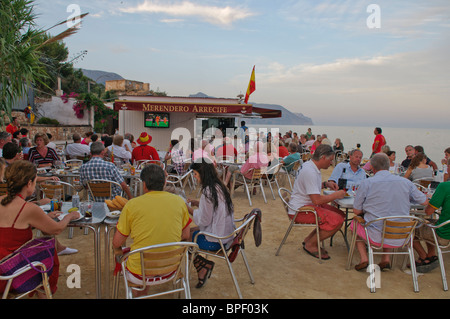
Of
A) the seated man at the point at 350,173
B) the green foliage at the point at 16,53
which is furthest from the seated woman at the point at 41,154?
the seated man at the point at 350,173

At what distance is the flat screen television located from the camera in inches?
541

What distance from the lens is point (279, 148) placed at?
8.80m

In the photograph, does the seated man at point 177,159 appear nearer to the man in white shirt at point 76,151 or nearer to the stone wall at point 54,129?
the man in white shirt at point 76,151

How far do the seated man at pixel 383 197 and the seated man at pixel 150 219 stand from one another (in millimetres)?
2135

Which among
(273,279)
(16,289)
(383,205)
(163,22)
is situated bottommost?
(273,279)

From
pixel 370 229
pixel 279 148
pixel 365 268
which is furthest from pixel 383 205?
pixel 279 148

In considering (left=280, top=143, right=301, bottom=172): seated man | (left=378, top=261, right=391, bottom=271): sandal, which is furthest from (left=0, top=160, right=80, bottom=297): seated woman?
(left=280, top=143, right=301, bottom=172): seated man

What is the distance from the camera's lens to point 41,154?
5.71m

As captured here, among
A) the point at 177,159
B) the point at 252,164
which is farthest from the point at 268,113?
the point at 177,159

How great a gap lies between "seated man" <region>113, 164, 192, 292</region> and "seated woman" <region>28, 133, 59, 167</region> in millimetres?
4111

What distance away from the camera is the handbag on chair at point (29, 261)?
2.12 metres

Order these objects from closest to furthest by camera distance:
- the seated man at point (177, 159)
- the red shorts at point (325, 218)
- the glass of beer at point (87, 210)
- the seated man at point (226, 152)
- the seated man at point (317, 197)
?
the glass of beer at point (87, 210), the seated man at point (317, 197), the red shorts at point (325, 218), the seated man at point (177, 159), the seated man at point (226, 152)
